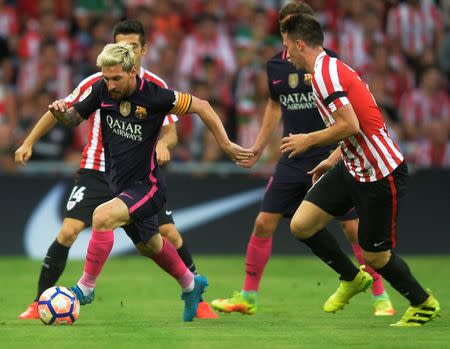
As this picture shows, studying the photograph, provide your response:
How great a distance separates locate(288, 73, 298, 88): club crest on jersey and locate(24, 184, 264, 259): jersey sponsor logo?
555cm

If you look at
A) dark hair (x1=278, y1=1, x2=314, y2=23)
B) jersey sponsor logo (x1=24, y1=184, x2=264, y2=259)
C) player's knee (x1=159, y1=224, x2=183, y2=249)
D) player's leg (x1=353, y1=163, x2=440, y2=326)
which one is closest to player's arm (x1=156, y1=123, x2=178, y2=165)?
player's knee (x1=159, y1=224, x2=183, y2=249)

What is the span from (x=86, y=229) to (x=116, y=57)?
6.76 metres

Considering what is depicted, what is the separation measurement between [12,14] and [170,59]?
2.46m

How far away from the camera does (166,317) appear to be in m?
8.91

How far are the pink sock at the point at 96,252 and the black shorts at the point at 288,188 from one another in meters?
1.83

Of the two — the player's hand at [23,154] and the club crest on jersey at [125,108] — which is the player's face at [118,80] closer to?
the club crest on jersey at [125,108]

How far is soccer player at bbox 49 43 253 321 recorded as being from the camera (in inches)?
315

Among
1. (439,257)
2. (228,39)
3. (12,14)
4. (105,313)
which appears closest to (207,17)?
(228,39)

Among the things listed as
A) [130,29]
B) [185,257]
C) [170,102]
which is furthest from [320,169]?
[130,29]

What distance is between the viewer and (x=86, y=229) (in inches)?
567

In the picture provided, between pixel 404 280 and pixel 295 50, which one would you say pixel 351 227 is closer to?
pixel 404 280

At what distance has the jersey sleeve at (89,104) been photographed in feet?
27.2

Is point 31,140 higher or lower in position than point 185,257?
higher

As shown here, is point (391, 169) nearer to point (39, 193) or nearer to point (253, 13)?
point (39, 193)
